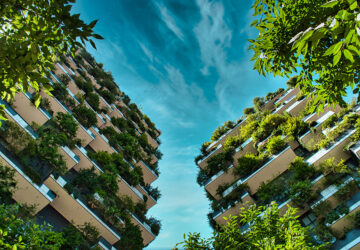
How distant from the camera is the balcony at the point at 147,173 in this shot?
91.2 ft

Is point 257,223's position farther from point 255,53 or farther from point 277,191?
point 277,191

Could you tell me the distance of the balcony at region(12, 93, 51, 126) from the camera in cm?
1734

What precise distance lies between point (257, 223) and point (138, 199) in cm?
1720

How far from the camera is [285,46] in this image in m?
6.32

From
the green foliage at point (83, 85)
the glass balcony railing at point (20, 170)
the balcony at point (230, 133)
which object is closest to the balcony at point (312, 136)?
the balcony at point (230, 133)

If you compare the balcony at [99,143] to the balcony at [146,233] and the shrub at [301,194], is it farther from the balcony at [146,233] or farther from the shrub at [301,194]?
the shrub at [301,194]

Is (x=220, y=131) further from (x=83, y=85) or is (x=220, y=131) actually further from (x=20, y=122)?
(x=20, y=122)

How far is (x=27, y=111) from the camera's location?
57.6 ft

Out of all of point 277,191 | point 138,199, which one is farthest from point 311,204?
point 138,199

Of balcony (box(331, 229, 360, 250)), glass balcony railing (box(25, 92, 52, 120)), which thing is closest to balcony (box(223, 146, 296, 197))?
balcony (box(331, 229, 360, 250))

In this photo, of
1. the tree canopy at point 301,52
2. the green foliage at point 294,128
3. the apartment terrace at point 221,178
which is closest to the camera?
the tree canopy at point 301,52

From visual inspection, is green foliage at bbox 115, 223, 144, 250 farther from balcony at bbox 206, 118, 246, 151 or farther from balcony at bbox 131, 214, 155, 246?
balcony at bbox 206, 118, 246, 151

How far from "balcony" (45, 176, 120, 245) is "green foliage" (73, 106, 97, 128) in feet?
21.8

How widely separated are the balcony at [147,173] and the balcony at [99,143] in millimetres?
5435
